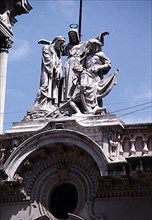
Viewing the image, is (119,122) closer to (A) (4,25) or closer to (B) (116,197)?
(B) (116,197)

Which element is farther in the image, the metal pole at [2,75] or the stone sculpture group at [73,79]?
the metal pole at [2,75]

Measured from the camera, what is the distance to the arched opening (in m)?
20.9

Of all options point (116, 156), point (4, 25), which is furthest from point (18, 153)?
point (4, 25)

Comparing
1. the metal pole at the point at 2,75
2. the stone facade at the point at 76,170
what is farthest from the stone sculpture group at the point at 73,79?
the metal pole at the point at 2,75

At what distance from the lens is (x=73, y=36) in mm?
23078

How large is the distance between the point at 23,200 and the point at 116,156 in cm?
300

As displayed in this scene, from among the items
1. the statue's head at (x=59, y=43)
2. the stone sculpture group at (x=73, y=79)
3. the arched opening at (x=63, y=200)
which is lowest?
the arched opening at (x=63, y=200)

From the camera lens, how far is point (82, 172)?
68.5ft

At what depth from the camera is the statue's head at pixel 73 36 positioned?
23.0 metres

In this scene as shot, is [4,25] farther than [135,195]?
Yes

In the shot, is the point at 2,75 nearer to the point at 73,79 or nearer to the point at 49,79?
the point at 49,79

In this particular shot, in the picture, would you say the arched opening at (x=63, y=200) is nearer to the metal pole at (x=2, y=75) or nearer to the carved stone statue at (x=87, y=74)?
the carved stone statue at (x=87, y=74)

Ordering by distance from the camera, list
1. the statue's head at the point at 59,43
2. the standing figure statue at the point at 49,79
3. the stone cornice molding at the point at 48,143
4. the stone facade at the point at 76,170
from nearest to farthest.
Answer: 1. the stone facade at the point at 76,170
2. the stone cornice molding at the point at 48,143
3. the standing figure statue at the point at 49,79
4. the statue's head at the point at 59,43

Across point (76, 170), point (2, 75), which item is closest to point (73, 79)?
point (76, 170)
